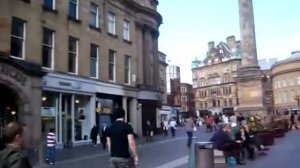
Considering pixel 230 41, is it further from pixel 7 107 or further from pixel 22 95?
pixel 22 95

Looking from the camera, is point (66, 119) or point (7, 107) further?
point (66, 119)

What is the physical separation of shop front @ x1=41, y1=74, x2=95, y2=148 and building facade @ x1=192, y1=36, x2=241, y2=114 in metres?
98.3

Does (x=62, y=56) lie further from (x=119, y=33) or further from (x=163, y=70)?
(x=163, y=70)

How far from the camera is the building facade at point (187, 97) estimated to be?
132m

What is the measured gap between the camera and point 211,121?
136ft

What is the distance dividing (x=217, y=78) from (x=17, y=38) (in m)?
114

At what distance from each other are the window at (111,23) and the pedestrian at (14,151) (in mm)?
30425

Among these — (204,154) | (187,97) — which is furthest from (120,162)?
(187,97)

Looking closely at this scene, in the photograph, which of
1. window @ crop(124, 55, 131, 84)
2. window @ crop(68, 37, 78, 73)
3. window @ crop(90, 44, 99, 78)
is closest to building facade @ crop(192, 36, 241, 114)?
window @ crop(124, 55, 131, 84)

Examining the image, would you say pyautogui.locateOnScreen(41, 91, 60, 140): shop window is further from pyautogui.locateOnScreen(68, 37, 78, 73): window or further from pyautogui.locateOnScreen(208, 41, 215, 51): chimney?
pyautogui.locateOnScreen(208, 41, 215, 51): chimney

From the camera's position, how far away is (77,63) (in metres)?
29.5

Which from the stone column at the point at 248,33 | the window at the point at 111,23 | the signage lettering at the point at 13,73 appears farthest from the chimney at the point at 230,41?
the signage lettering at the point at 13,73

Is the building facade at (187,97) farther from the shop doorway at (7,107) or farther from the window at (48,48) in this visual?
the shop doorway at (7,107)

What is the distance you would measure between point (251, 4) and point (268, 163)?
973 inches
